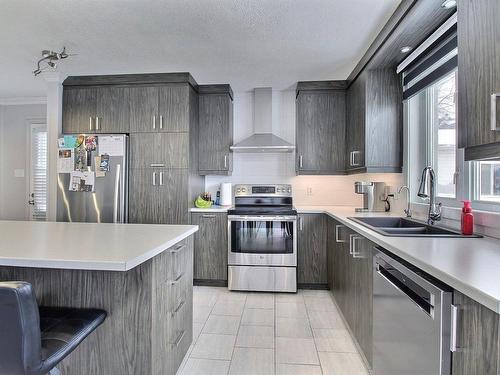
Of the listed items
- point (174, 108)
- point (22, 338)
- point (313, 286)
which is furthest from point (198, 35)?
point (313, 286)

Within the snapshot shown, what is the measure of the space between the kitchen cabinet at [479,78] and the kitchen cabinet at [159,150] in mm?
2562

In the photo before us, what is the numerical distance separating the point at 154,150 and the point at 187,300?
1.91 meters

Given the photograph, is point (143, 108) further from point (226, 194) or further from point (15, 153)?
point (15, 153)

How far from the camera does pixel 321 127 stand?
3.44 meters

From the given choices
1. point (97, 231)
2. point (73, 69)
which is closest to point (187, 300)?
point (97, 231)

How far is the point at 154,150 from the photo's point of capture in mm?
3221

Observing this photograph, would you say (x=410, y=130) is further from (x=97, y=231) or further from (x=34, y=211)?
(x=34, y=211)

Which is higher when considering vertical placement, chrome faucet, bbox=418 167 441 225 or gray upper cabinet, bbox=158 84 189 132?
gray upper cabinet, bbox=158 84 189 132

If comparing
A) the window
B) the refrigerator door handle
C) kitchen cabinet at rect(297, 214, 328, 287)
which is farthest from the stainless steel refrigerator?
the window

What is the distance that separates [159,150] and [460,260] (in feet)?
9.60

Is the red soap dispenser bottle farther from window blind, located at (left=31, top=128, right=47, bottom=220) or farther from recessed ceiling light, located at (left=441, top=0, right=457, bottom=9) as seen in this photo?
window blind, located at (left=31, top=128, right=47, bottom=220)

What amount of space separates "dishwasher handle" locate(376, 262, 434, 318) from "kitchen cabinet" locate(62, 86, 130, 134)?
3.00m

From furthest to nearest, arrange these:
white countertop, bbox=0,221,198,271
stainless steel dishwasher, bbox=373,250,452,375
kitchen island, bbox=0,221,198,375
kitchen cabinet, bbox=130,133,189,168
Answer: kitchen cabinet, bbox=130,133,189,168
kitchen island, bbox=0,221,198,375
white countertop, bbox=0,221,198,271
stainless steel dishwasher, bbox=373,250,452,375

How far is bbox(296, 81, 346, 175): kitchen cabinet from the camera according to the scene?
340 cm
